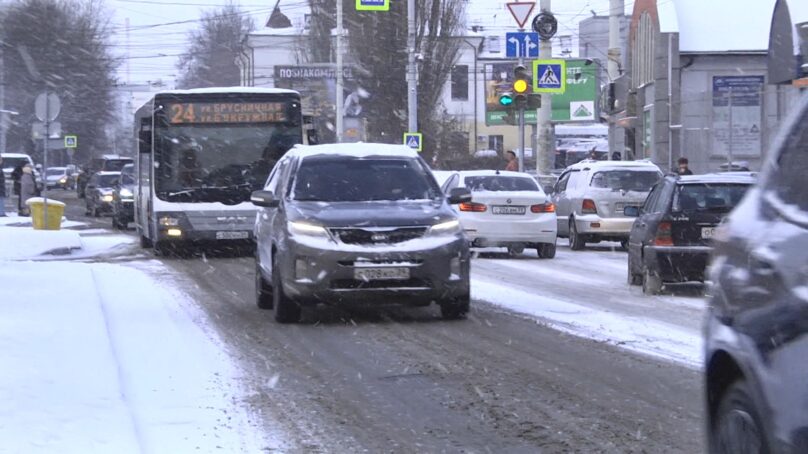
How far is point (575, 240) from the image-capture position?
2425 centimetres

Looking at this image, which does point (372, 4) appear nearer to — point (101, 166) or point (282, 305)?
point (282, 305)

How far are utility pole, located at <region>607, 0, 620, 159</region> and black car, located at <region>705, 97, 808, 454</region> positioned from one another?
39.9m

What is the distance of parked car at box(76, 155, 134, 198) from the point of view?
174ft

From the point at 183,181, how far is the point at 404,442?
15.7m

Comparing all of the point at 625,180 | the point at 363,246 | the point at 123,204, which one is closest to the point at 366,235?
the point at 363,246

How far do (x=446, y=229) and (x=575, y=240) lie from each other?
40.0 ft

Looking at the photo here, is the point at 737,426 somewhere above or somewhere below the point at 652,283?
above

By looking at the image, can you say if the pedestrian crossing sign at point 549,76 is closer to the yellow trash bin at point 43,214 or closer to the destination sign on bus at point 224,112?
the destination sign on bus at point 224,112

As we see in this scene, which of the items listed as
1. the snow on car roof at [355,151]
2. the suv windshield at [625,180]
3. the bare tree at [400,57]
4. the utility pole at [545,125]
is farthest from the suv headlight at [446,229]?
the bare tree at [400,57]

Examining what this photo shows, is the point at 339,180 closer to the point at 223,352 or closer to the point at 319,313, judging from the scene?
the point at 319,313

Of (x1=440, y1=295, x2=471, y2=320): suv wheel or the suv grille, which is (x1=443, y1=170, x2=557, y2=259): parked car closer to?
A: (x1=440, y1=295, x2=471, y2=320): suv wheel

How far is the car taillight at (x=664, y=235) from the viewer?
15.2 metres

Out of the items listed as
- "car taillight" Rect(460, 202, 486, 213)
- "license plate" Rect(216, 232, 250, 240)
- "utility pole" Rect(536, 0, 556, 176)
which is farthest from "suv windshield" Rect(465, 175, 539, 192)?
"utility pole" Rect(536, 0, 556, 176)

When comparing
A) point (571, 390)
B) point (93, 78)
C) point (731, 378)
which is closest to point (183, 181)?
point (571, 390)
